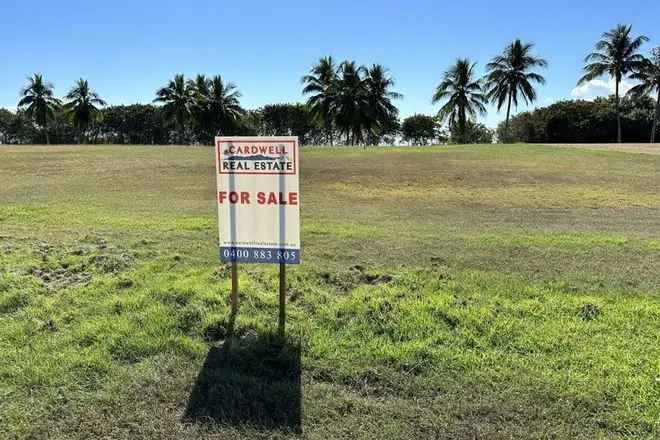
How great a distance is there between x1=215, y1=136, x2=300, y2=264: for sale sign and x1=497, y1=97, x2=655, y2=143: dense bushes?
57.4m

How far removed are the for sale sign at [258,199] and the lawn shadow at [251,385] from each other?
2.36ft

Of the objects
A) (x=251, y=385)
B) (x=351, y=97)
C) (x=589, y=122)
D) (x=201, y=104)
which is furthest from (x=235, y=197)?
(x=589, y=122)

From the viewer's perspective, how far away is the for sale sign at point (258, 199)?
383 cm

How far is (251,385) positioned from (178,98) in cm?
5571

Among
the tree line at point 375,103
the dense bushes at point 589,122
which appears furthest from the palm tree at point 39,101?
the dense bushes at point 589,122

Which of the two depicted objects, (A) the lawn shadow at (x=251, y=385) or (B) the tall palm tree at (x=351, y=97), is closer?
(A) the lawn shadow at (x=251, y=385)

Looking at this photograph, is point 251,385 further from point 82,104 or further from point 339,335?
point 82,104

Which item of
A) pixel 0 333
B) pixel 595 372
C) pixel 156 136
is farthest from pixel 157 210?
pixel 156 136

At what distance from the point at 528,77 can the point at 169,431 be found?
52.6 metres

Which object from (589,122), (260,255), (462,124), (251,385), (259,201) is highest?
(589,122)

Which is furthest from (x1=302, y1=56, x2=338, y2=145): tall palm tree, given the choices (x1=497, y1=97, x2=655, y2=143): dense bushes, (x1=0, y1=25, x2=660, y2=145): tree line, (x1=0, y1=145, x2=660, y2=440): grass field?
(x1=0, y1=145, x2=660, y2=440): grass field

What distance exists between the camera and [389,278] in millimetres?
4844

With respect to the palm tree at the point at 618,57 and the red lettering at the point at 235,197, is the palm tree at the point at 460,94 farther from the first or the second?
the red lettering at the point at 235,197

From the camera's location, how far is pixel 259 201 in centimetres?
394
